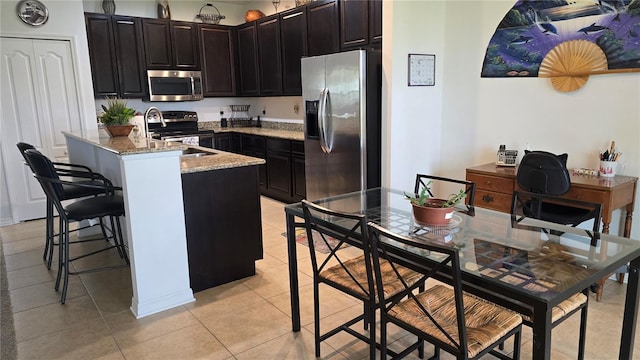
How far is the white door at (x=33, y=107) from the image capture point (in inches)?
178

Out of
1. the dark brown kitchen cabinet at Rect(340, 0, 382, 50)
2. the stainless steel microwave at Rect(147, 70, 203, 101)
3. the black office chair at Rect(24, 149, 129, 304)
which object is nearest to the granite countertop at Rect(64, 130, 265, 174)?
the black office chair at Rect(24, 149, 129, 304)

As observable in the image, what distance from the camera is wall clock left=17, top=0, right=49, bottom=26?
14.6 ft

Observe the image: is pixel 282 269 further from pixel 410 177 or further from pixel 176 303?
pixel 410 177

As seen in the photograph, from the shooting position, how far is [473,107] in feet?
12.6

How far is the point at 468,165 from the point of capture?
3.98 metres

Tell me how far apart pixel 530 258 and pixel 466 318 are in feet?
1.14

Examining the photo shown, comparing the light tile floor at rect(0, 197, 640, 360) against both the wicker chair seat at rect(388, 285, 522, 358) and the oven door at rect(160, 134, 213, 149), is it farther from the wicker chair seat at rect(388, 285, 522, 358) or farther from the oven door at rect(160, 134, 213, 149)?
the oven door at rect(160, 134, 213, 149)

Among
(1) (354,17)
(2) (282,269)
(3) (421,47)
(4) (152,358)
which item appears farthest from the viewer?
(1) (354,17)

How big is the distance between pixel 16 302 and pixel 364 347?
2397 millimetres

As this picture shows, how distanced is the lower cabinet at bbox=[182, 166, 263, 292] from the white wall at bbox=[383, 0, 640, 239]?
1.41m

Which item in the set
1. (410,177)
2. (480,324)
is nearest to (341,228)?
(480,324)

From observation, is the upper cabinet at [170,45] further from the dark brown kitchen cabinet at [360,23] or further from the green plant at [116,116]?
the dark brown kitchen cabinet at [360,23]

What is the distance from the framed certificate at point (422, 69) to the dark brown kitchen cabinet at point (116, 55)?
366cm

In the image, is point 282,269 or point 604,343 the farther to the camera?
point 282,269
